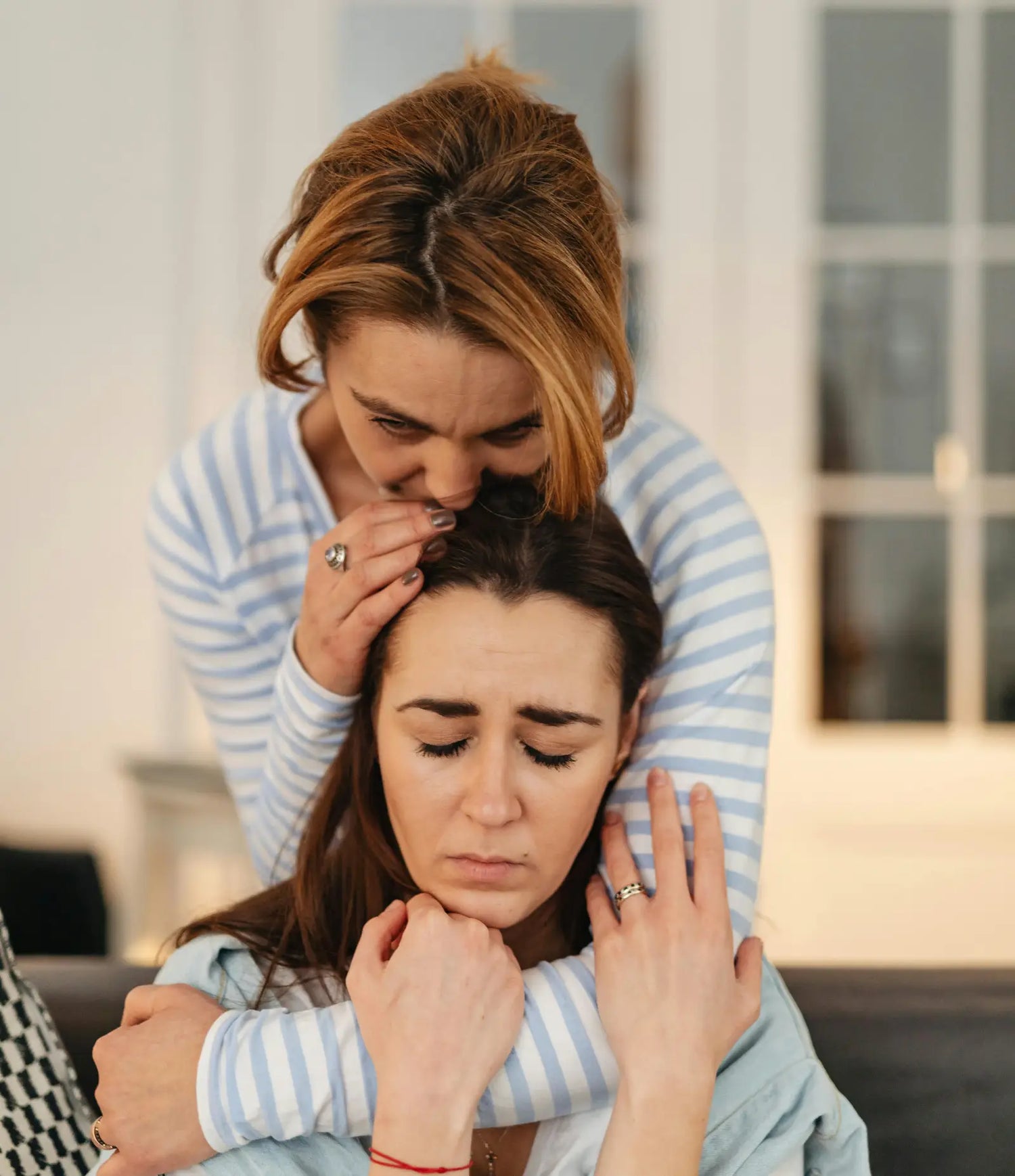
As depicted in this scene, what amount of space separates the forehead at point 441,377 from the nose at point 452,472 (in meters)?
0.02

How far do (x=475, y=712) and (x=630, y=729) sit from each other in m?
0.22

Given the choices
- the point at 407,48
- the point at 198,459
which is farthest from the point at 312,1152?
the point at 407,48

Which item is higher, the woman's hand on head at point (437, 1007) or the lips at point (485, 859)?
the lips at point (485, 859)

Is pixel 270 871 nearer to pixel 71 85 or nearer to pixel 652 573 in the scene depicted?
pixel 652 573

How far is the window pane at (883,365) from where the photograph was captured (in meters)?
3.31

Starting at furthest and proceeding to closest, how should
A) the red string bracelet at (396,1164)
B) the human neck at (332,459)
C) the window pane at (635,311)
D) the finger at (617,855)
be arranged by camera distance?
the window pane at (635,311), the human neck at (332,459), the finger at (617,855), the red string bracelet at (396,1164)

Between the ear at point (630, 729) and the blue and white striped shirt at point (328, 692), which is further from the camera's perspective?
the ear at point (630, 729)

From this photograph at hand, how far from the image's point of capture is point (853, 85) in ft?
10.8

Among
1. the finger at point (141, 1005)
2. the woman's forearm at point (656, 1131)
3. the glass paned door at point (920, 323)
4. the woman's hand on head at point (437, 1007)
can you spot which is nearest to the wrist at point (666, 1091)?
the woman's forearm at point (656, 1131)

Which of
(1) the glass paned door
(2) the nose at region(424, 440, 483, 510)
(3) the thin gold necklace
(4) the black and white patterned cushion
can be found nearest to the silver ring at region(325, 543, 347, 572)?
(2) the nose at region(424, 440, 483, 510)

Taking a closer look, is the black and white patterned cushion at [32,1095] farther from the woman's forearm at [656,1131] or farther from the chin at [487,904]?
the woman's forearm at [656,1131]

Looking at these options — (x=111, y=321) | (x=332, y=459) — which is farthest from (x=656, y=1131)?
(x=111, y=321)

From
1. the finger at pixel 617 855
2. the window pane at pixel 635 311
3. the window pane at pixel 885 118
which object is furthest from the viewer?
the window pane at pixel 885 118

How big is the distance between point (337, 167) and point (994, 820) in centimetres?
265
